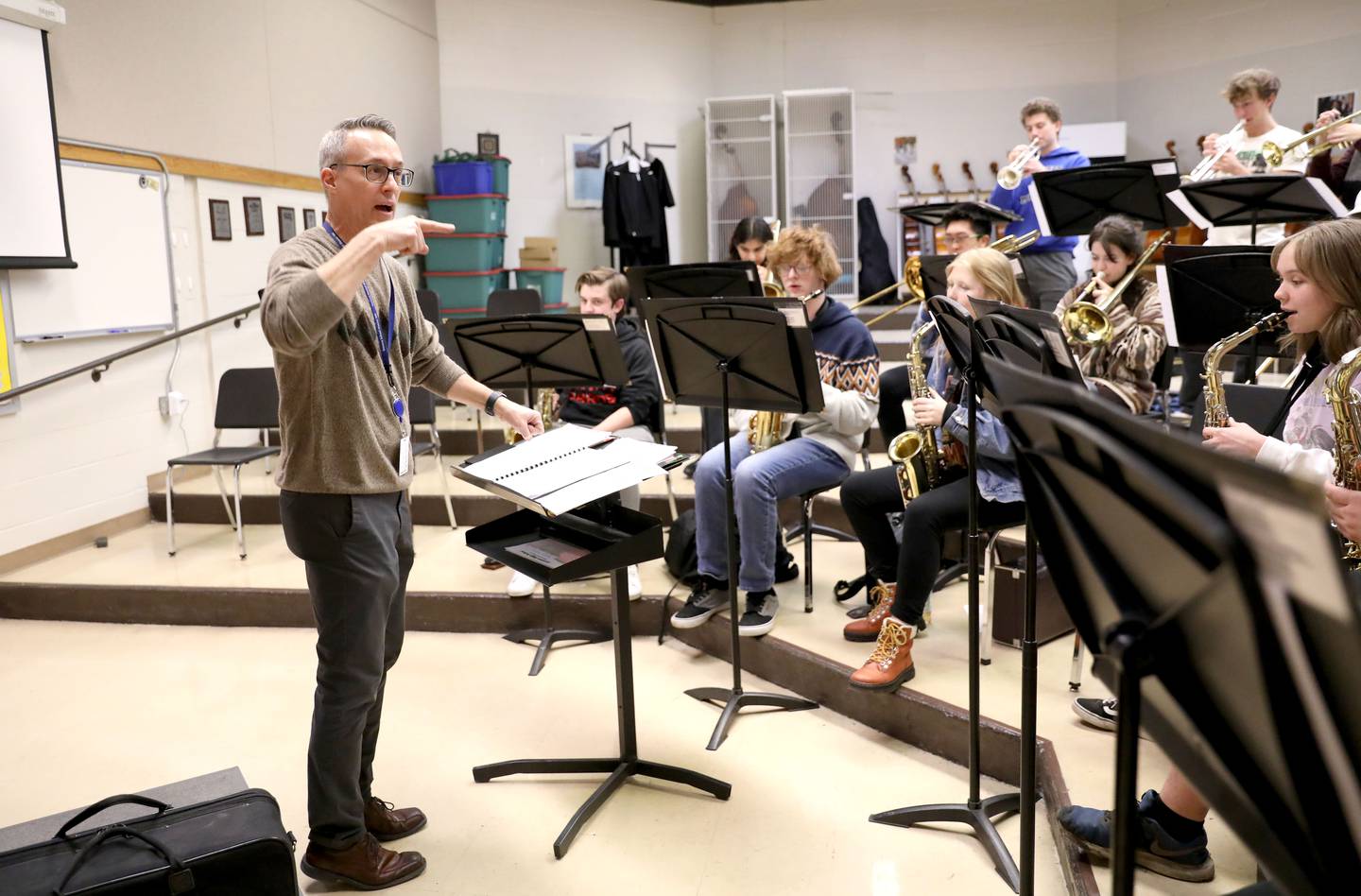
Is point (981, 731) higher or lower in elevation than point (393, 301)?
lower

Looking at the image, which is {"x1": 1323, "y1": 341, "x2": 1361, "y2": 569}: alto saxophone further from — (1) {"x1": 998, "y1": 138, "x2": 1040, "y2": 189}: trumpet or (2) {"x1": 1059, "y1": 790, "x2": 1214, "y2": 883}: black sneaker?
(1) {"x1": 998, "y1": 138, "x2": 1040, "y2": 189}: trumpet

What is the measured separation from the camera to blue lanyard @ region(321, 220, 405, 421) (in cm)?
216

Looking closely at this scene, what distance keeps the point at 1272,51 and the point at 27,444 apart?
8.57 m

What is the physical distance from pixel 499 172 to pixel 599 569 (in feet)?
21.2

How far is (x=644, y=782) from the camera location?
2.78m

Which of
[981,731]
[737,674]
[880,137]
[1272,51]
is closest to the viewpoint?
[981,731]

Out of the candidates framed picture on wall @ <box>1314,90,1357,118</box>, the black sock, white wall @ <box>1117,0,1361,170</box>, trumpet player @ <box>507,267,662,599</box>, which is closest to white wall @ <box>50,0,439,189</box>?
trumpet player @ <box>507,267,662,599</box>

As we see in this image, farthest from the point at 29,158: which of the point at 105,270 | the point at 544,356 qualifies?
the point at 544,356

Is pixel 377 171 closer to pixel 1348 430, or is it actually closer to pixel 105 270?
pixel 1348 430

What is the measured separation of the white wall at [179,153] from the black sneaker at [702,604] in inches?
122

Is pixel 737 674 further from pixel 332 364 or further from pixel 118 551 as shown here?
pixel 118 551

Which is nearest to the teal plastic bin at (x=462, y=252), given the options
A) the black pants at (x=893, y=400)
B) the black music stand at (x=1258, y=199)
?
the black pants at (x=893, y=400)

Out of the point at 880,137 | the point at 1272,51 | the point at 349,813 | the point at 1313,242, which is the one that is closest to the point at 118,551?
the point at 349,813

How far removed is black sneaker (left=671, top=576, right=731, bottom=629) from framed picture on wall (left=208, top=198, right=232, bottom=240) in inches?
152
